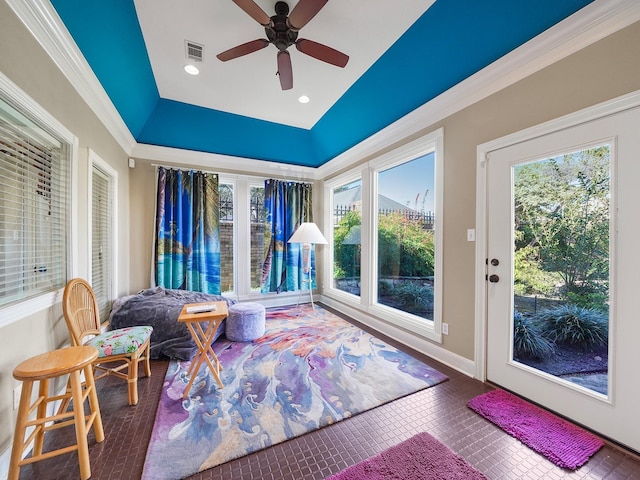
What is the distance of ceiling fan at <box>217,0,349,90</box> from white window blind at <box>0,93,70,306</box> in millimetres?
1421

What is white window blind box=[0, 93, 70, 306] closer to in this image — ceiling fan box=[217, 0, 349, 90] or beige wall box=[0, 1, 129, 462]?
beige wall box=[0, 1, 129, 462]

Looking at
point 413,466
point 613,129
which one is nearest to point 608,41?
point 613,129

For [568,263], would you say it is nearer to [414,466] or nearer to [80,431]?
[414,466]

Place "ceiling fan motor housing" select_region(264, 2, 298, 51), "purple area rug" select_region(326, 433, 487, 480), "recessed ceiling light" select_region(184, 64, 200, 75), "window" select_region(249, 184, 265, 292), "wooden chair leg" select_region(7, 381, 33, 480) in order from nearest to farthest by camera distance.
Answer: "wooden chair leg" select_region(7, 381, 33, 480)
"purple area rug" select_region(326, 433, 487, 480)
"ceiling fan motor housing" select_region(264, 2, 298, 51)
"recessed ceiling light" select_region(184, 64, 200, 75)
"window" select_region(249, 184, 265, 292)

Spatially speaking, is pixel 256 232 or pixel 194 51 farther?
pixel 256 232

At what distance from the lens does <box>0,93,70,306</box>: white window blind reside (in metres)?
1.47

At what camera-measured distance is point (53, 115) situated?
5.91 feet

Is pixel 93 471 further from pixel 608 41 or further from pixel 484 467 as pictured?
pixel 608 41

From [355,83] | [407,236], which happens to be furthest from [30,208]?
[407,236]

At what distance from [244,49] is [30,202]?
189 centimetres

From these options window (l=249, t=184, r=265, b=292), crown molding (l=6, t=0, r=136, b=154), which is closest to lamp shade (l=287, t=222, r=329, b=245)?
window (l=249, t=184, r=265, b=292)

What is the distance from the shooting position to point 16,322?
148cm

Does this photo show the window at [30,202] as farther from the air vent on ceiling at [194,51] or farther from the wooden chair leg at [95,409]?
the air vent on ceiling at [194,51]

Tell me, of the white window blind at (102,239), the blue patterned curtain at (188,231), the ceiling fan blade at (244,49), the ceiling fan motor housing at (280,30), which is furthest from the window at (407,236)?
the white window blind at (102,239)
